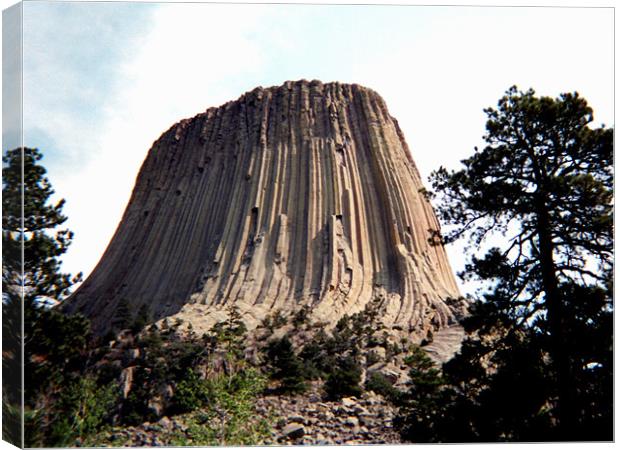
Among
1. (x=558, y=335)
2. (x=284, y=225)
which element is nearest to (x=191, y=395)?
(x=558, y=335)

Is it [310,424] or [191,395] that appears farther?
[191,395]

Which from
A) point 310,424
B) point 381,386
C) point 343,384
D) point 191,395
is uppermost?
point 191,395

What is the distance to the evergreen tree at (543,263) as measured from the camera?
11344mm

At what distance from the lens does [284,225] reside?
32.7 metres

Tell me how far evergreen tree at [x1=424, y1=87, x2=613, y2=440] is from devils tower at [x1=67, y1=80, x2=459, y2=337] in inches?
543

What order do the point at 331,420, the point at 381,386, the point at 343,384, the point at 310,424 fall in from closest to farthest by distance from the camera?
the point at 310,424 → the point at 331,420 → the point at 343,384 → the point at 381,386

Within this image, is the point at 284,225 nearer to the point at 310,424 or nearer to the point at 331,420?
the point at 331,420

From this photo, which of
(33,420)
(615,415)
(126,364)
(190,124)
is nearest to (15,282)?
(33,420)

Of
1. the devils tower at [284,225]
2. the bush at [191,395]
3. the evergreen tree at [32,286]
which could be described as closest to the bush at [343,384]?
the bush at [191,395]

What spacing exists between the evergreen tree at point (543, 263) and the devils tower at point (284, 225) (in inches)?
543

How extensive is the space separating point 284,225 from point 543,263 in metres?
21.1

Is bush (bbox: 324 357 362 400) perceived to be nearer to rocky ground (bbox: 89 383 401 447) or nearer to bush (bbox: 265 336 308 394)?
rocky ground (bbox: 89 383 401 447)

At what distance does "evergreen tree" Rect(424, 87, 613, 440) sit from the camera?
11.3 m

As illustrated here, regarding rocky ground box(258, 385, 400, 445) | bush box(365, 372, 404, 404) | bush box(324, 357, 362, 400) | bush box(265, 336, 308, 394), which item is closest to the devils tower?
bush box(265, 336, 308, 394)
